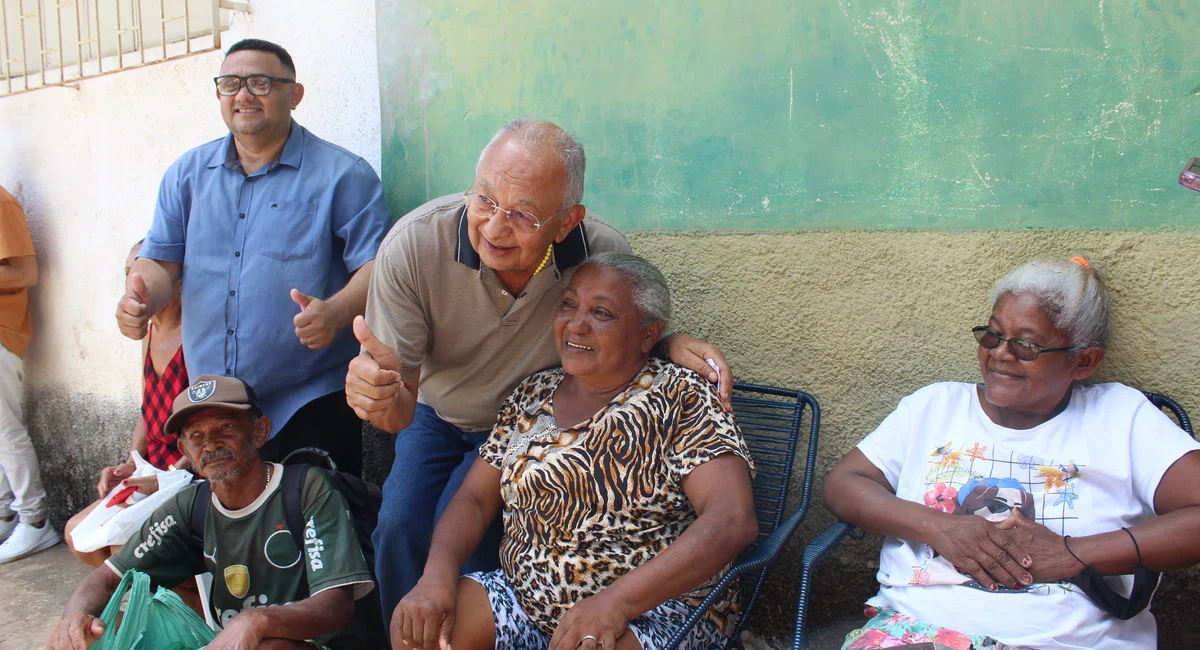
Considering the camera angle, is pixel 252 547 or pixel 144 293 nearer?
pixel 252 547

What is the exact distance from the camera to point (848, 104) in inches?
109

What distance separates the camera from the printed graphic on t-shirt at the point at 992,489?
2.21 m

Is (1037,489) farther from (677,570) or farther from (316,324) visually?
(316,324)

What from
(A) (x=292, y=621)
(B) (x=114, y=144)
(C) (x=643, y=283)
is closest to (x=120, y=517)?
(A) (x=292, y=621)

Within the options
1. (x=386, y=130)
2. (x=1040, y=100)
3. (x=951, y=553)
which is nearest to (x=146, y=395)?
(x=386, y=130)

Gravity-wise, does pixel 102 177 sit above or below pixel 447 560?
above

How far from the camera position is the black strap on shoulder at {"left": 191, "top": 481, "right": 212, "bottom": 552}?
2910 mm

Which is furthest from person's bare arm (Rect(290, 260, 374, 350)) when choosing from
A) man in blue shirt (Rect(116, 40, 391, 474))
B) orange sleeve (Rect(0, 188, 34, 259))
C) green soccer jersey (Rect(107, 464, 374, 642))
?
orange sleeve (Rect(0, 188, 34, 259))

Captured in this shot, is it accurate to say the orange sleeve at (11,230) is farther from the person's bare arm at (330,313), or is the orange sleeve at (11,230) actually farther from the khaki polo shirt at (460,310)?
the khaki polo shirt at (460,310)

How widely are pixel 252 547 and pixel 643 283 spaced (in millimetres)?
1515

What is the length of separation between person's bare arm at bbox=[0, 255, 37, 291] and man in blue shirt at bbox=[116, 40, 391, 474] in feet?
7.23

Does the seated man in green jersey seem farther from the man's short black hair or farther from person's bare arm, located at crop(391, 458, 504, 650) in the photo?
the man's short black hair

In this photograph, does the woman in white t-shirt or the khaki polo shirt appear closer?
the woman in white t-shirt

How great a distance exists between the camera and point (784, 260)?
9.63ft
